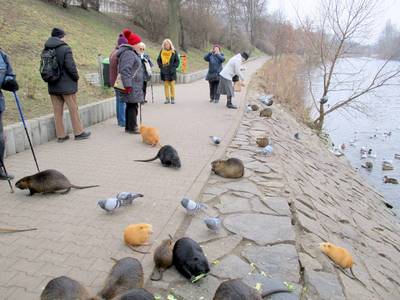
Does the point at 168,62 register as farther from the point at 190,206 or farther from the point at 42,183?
the point at 190,206

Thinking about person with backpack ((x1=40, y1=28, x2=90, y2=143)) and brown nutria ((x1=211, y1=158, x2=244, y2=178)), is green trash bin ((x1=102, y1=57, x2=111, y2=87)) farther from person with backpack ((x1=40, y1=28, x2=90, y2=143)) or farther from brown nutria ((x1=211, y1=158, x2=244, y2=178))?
brown nutria ((x1=211, y1=158, x2=244, y2=178))

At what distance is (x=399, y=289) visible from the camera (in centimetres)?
521

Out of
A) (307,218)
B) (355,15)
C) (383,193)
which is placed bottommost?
(383,193)

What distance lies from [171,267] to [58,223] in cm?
154

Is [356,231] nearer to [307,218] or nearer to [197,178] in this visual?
[307,218]

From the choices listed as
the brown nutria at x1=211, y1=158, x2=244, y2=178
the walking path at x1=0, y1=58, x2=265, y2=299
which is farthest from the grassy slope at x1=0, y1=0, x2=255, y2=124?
the brown nutria at x1=211, y1=158, x2=244, y2=178

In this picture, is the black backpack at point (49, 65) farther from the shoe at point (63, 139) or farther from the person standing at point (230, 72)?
the person standing at point (230, 72)

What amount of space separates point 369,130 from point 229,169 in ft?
57.0

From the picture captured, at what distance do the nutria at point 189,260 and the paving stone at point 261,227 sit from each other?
3.37 ft

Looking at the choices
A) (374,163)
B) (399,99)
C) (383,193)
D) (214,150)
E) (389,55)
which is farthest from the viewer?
(399,99)

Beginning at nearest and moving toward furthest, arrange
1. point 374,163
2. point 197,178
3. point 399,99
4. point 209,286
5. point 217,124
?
1. point 209,286
2. point 197,178
3. point 217,124
4. point 374,163
5. point 399,99

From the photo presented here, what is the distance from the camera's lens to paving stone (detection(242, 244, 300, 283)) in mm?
3865

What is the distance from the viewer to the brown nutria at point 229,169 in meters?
6.15

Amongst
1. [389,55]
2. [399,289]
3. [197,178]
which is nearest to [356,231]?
[399,289]
